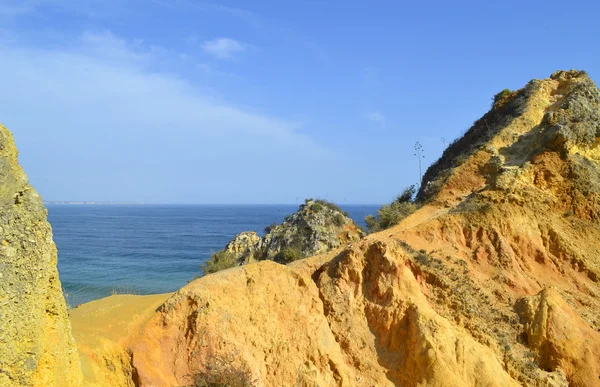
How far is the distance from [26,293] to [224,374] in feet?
13.2

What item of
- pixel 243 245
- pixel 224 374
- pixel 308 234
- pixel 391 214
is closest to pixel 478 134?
pixel 391 214

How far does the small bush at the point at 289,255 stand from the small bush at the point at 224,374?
16857 millimetres

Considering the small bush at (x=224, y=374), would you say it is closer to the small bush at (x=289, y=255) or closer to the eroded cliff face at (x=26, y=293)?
the eroded cliff face at (x=26, y=293)

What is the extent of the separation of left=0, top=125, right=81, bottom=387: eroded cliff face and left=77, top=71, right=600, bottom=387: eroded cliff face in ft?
6.71

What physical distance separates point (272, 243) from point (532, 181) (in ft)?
60.4

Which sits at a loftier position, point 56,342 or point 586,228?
point 586,228

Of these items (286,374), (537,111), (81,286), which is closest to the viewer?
(286,374)

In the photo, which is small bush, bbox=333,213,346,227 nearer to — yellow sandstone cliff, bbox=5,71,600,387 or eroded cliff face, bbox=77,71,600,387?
yellow sandstone cliff, bbox=5,71,600,387

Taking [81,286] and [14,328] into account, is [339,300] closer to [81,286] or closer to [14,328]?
[14,328]

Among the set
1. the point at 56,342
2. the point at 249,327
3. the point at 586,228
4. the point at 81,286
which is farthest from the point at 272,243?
the point at 56,342

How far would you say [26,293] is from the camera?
7.43 m

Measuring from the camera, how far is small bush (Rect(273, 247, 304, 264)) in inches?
1097

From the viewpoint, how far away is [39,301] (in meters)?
7.72

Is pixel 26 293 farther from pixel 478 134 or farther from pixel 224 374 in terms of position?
pixel 478 134
